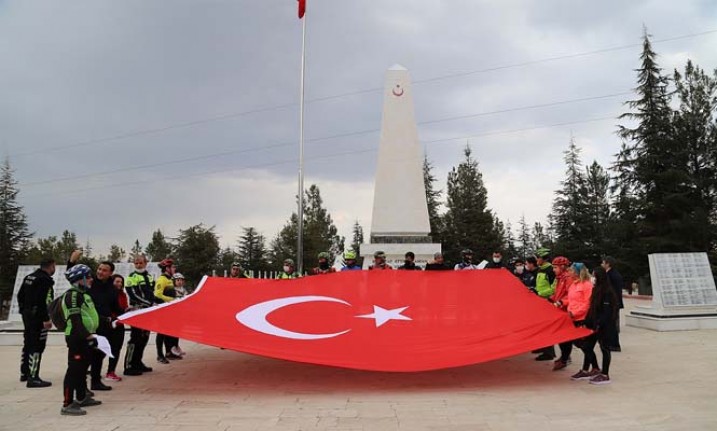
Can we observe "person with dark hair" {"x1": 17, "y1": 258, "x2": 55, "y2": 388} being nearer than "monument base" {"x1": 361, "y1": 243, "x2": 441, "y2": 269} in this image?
Yes

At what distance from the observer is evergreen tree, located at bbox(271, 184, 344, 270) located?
1490 inches

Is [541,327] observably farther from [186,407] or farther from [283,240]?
[283,240]

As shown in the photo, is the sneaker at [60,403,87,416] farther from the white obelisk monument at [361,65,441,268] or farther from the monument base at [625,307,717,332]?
the white obelisk monument at [361,65,441,268]

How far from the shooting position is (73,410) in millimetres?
4926

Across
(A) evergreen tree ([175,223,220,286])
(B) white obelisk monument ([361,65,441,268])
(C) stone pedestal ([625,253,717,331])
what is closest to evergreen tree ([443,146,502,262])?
(A) evergreen tree ([175,223,220,286])

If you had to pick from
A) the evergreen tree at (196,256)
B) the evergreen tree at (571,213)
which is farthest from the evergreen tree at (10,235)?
the evergreen tree at (571,213)

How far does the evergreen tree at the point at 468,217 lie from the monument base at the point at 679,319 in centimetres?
2820

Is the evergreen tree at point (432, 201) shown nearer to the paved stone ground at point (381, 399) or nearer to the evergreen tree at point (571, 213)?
→ the evergreen tree at point (571, 213)

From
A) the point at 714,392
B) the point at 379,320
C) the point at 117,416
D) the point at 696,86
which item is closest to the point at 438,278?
the point at 379,320

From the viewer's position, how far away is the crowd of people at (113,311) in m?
5.05

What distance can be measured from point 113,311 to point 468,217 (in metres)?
37.5

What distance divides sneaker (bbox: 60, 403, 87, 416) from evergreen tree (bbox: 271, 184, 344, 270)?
29.4 metres

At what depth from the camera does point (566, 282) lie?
282 inches

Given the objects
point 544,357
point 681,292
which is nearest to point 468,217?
point 681,292
